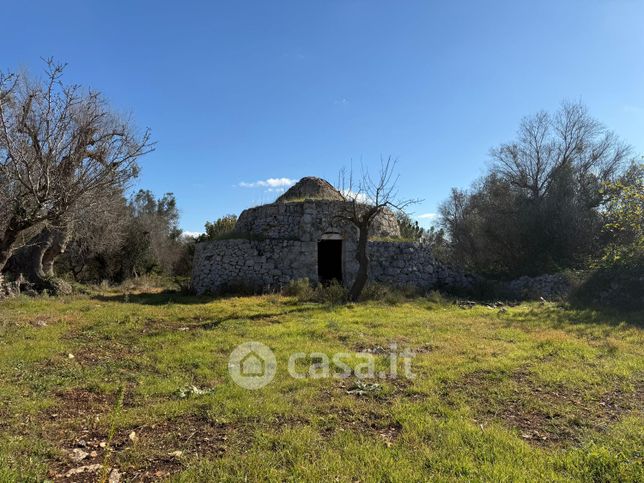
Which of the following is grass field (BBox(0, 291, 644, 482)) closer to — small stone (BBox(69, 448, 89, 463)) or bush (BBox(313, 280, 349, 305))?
small stone (BBox(69, 448, 89, 463))

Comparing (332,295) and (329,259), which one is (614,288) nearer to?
(332,295)

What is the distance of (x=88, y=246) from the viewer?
20047 millimetres

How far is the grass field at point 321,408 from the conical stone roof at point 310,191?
9613mm

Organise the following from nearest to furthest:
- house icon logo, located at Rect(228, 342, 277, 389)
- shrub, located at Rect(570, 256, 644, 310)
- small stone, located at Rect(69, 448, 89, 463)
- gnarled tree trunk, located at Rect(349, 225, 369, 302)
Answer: small stone, located at Rect(69, 448, 89, 463) < house icon logo, located at Rect(228, 342, 277, 389) < shrub, located at Rect(570, 256, 644, 310) < gnarled tree trunk, located at Rect(349, 225, 369, 302)

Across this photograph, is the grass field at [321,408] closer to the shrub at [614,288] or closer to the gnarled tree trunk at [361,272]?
the shrub at [614,288]

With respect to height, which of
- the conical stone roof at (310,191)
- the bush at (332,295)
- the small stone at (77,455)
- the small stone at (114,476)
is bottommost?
the small stone at (114,476)

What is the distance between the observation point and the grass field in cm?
299

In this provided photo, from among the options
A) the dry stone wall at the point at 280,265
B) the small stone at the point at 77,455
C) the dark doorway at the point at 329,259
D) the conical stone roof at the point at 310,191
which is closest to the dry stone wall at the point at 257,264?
the dry stone wall at the point at 280,265

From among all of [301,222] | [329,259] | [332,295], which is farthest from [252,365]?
[329,259]

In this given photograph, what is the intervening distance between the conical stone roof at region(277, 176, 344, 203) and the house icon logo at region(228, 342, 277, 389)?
1077cm

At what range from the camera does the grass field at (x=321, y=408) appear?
9.81 feet

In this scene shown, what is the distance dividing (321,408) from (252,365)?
1.79m

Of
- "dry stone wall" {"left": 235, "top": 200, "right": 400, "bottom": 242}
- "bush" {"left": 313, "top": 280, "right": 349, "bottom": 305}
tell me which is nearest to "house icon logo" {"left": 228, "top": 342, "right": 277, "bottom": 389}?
"bush" {"left": 313, "top": 280, "right": 349, "bottom": 305}

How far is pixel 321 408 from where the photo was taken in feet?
13.6
